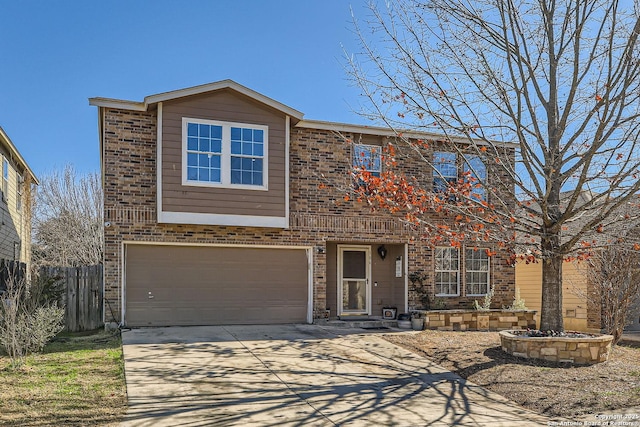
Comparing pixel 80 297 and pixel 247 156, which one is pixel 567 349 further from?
pixel 80 297

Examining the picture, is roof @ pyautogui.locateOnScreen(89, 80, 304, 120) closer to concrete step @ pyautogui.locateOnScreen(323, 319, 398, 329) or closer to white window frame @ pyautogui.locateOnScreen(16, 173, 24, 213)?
concrete step @ pyautogui.locateOnScreen(323, 319, 398, 329)

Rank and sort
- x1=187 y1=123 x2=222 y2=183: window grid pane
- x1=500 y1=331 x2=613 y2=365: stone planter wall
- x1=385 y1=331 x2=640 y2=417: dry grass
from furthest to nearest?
x1=187 y1=123 x2=222 y2=183: window grid pane
x1=500 y1=331 x2=613 y2=365: stone planter wall
x1=385 y1=331 x2=640 y2=417: dry grass

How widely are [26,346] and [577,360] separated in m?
9.18

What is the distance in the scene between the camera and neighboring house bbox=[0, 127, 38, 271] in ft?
54.5

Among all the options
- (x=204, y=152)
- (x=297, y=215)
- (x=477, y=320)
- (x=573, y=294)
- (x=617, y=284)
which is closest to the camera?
(x=204, y=152)

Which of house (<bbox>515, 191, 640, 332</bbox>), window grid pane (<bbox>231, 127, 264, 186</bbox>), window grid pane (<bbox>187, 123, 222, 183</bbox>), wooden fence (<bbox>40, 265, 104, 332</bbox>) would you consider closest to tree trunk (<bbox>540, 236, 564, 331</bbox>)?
house (<bbox>515, 191, 640, 332</bbox>)

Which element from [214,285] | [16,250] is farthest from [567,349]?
[16,250]

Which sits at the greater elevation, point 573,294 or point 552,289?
point 552,289

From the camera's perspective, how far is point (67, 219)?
2539 centimetres

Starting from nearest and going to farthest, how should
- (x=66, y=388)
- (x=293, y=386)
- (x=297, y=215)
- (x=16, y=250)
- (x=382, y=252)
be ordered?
(x=66, y=388), (x=293, y=386), (x=297, y=215), (x=382, y=252), (x=16, y=250)

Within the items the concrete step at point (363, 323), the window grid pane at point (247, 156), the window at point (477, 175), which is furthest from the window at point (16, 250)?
the window at point (477, 175)

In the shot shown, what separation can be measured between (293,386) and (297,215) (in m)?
6.71

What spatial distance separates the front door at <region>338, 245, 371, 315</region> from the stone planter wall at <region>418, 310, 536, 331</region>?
1870 mm

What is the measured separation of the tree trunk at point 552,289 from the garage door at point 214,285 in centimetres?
615
